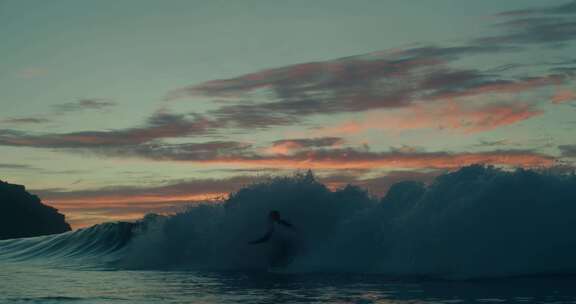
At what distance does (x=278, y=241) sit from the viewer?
23.1m

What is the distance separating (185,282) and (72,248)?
2105cm

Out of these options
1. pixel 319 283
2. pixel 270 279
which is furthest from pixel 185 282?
pixel 319 283

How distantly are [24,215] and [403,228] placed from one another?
12669 cm

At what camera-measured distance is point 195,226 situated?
29703mm

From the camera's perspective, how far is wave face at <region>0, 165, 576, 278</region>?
1872 centimetres

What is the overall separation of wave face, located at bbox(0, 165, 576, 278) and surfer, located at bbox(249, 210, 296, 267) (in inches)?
15.2

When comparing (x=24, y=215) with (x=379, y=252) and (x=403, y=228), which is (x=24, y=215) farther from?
(x=403, y=228)

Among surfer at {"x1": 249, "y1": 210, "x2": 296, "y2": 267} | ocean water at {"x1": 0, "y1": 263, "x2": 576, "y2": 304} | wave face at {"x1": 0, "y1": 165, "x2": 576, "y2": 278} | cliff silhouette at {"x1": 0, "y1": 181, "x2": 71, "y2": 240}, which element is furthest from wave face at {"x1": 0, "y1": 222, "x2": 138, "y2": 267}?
cliff silhouette at {"x1": 0, "y1": 181, "x2": 71, "y2": 240}

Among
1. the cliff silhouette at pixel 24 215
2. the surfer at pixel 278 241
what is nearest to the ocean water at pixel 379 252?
the surfer at pixel 278 241

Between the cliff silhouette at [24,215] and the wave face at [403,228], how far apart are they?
110093mm

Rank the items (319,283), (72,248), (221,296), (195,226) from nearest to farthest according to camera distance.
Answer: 1. (221,296)
2. (319,283)
3. (195,226)
4. (72,248)

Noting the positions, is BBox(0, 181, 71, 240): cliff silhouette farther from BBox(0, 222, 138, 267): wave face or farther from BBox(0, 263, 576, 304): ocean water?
BBox(0, 263, 576, 304): ocean water

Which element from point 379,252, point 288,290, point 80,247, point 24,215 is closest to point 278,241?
point 379,252

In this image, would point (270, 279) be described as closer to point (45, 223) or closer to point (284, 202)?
point (284, 202)
